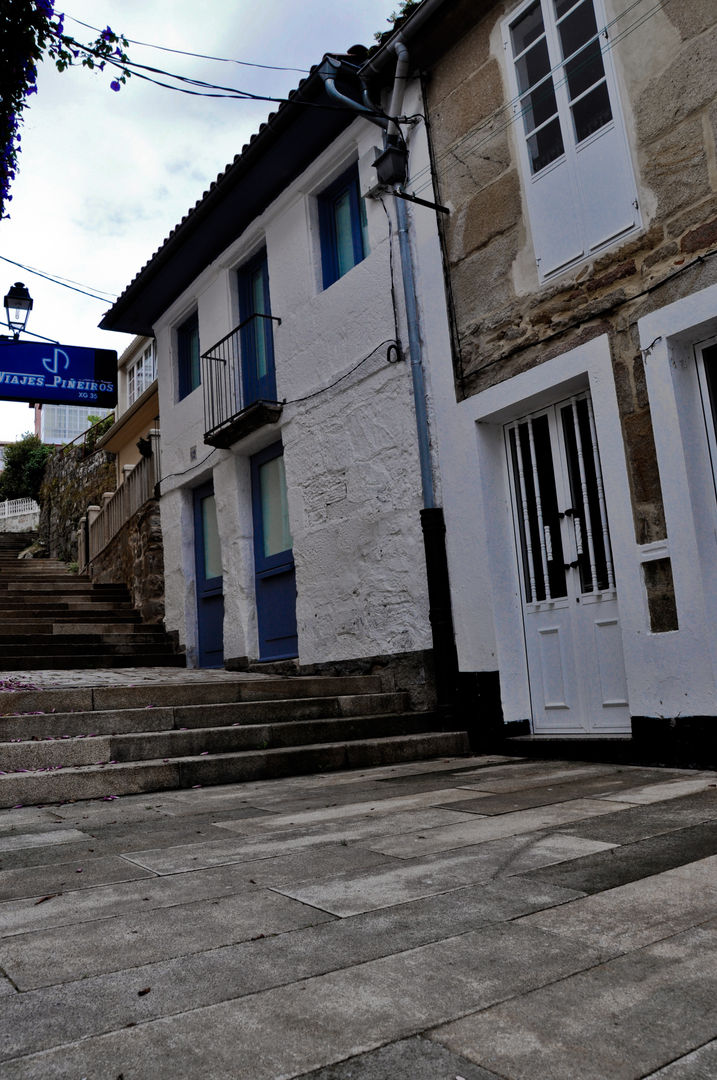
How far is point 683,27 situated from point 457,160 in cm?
212

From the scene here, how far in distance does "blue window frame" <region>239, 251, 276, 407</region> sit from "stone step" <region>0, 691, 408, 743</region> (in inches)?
157

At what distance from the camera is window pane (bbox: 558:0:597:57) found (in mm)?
5820

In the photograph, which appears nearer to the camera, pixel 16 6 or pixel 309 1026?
pixel 309 1026

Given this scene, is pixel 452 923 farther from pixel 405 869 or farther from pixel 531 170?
pixel 531 170

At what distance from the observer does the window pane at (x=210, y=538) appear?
10.6 metres

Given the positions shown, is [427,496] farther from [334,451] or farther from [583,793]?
[583,793]

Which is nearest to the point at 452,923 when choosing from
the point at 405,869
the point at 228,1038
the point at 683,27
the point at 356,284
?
the point at 405,869

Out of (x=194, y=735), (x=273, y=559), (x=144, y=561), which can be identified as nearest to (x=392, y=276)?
(x=273, y=559)

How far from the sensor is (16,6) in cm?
Result: 446

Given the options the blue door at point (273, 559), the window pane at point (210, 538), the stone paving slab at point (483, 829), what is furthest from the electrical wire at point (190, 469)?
the stone paving slab at point (483, 829)

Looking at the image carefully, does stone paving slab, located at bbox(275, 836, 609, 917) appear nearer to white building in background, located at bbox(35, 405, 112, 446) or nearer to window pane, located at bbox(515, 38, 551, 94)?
window pane, located at bbox(515, 38, 551, 94)

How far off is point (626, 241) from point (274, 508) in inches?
201

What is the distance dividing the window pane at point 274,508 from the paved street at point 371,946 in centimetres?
569

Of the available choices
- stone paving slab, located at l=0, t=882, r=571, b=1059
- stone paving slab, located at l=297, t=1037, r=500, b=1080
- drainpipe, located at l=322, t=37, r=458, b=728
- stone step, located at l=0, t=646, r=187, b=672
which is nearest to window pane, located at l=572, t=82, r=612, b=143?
drainpipe, located at l=322, t=37, r=458, b=728
